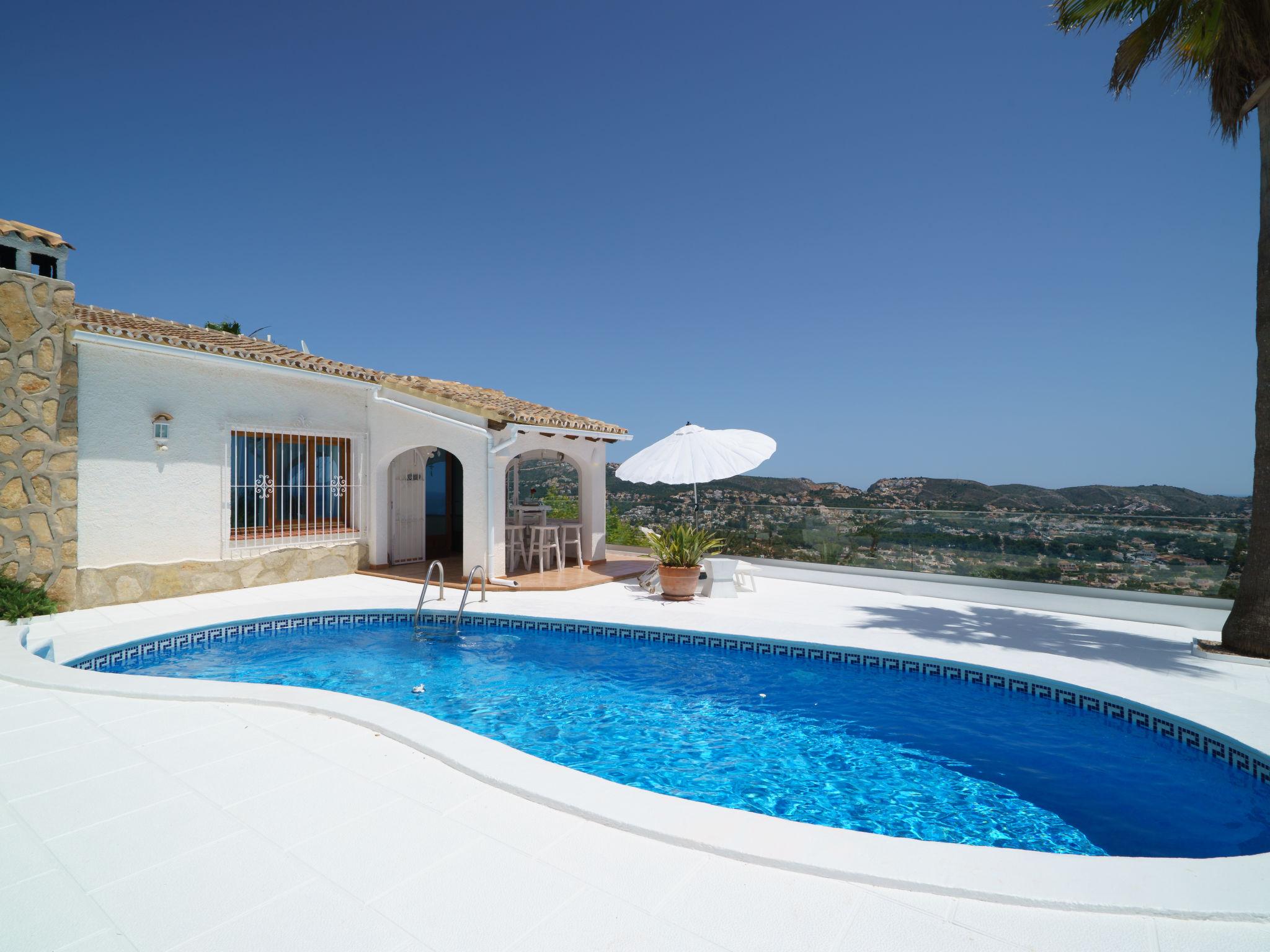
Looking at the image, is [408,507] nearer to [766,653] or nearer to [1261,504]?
[766,653]

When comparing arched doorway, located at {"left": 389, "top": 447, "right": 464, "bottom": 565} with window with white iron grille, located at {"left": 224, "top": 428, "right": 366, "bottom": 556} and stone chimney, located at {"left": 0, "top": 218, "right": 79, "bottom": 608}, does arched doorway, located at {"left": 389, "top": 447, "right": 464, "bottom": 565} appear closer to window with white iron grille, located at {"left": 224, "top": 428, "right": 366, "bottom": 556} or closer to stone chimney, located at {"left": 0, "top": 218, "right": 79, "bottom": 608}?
window with white iron grille, located at {"left": 224, "top": 428, "right": 366, "bottom": 556}

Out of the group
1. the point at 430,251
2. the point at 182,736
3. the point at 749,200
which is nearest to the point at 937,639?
the point at 182,736

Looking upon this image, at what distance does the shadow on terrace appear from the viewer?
24.5 ft

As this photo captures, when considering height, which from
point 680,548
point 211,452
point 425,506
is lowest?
point 680,548

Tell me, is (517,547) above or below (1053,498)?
below

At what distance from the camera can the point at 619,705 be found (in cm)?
697

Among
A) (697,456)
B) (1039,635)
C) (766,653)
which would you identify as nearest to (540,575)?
(697,456)

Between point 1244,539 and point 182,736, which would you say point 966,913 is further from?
point 1244,539

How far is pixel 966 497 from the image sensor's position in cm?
1249

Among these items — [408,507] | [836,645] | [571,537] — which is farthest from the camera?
[571,537]

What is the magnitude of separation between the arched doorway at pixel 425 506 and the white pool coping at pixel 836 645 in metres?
1.84

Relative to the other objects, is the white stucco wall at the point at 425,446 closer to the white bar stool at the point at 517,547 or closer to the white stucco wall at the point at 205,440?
the white stucco wall at the point at 205,440

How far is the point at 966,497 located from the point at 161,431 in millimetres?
14752

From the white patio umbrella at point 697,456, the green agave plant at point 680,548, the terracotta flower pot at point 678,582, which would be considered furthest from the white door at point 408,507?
the terracotta flower pot at point 678,582
